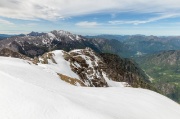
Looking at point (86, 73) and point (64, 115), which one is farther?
point (86, 73)

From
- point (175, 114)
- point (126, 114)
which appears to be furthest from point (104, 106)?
point (175, 114)

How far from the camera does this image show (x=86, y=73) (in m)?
138

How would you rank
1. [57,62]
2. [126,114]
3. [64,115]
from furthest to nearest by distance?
[57,62]
[126,114]
[64,115]

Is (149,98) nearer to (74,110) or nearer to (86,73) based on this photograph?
(74,110)

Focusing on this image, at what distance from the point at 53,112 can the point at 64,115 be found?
1278 mm

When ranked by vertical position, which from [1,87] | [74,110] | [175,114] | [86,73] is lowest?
[86,73]

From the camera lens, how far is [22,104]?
23953mm

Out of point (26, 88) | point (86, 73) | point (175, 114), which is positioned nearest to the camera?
point (26, 88)

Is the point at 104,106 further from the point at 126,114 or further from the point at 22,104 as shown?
the point at 22,104

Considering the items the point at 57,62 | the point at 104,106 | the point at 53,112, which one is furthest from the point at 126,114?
the point at 57,62

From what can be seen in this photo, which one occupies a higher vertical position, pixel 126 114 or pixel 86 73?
pixel 126 114

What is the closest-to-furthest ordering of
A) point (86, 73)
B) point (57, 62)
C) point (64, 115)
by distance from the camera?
point (64, 115)
point (57, 62)
point (86, 73)

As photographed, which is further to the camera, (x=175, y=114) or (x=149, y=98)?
(x=149, y=98)

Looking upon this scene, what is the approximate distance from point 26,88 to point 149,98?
28.9 metres
